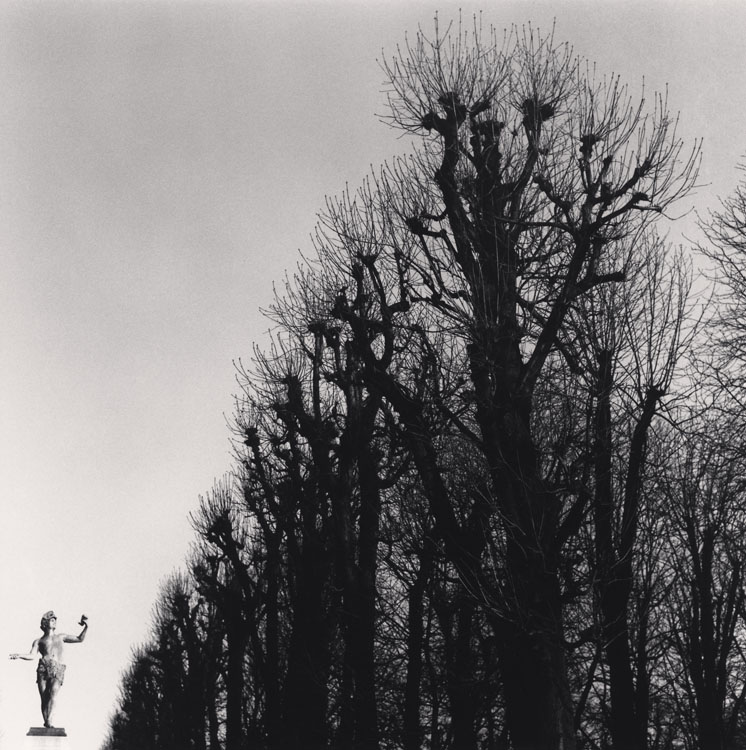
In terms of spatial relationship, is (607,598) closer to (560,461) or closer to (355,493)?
(560,461)

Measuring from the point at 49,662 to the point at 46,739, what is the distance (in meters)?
1.53

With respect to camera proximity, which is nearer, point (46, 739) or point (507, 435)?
point (507, 435)

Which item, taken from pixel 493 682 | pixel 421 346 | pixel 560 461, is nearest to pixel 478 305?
pixel 421 346

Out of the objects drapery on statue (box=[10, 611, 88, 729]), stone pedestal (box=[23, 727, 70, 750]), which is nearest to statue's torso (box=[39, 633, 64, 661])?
drapery on statue (box=[10, 611, 88, 729])

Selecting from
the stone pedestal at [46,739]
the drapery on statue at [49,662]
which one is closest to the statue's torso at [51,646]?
the drapery on statue at [49,662]

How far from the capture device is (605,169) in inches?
512

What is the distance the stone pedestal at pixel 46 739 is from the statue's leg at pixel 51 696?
1.40ft

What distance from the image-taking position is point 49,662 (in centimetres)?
2178

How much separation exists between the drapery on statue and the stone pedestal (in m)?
0.32

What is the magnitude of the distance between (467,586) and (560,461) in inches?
73.1

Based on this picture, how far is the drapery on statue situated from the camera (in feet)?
71.5

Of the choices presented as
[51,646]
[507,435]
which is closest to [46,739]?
[51,646]

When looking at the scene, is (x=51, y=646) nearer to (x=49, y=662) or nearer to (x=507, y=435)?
(x=49, y=662)

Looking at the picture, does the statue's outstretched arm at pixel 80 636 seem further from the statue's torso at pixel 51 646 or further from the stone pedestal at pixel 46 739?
the stone pedestal at pixel 46 739
